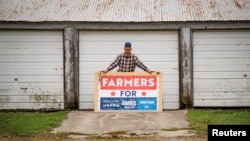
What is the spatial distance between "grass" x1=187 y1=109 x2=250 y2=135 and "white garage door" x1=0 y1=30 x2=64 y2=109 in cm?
403

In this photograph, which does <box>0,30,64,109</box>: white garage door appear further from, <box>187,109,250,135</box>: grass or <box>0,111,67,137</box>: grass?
<box>187,109,250,135</box>: grass

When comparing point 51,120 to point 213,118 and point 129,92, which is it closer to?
point 129,92

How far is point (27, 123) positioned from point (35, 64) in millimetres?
3138

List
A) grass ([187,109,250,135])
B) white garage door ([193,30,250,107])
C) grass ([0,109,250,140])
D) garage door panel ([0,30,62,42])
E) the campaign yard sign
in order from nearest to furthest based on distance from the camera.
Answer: grass ([0,109,250,140])
grass ([187,109,250,135])
the campaign yard sign
white garage door ([193,30,250,107])
garage door panel ([0,30,62,42])

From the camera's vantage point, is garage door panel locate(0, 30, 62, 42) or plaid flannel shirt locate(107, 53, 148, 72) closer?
plaid flannel shirt locate(107, 53, 148, 72)

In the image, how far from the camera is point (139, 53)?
47.8 feet

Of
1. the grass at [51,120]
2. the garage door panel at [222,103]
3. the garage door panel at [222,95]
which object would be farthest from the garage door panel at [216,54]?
the grass at [51,120]

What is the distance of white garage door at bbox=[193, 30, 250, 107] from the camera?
14.5 m

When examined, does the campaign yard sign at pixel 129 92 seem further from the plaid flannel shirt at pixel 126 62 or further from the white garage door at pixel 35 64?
the white garage door at pixel 35 64

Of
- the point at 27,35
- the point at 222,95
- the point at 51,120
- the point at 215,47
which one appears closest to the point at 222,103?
the point at 222,95

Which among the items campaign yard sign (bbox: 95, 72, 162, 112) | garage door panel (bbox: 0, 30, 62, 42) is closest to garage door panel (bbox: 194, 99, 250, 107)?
campaign yard sign (bbox: 95, 72, 162, 112)

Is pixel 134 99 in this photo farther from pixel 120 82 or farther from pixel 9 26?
pixel 9 26

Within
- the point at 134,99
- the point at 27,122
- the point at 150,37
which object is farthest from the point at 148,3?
the point at 27,122

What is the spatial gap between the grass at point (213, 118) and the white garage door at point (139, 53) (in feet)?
3.59
